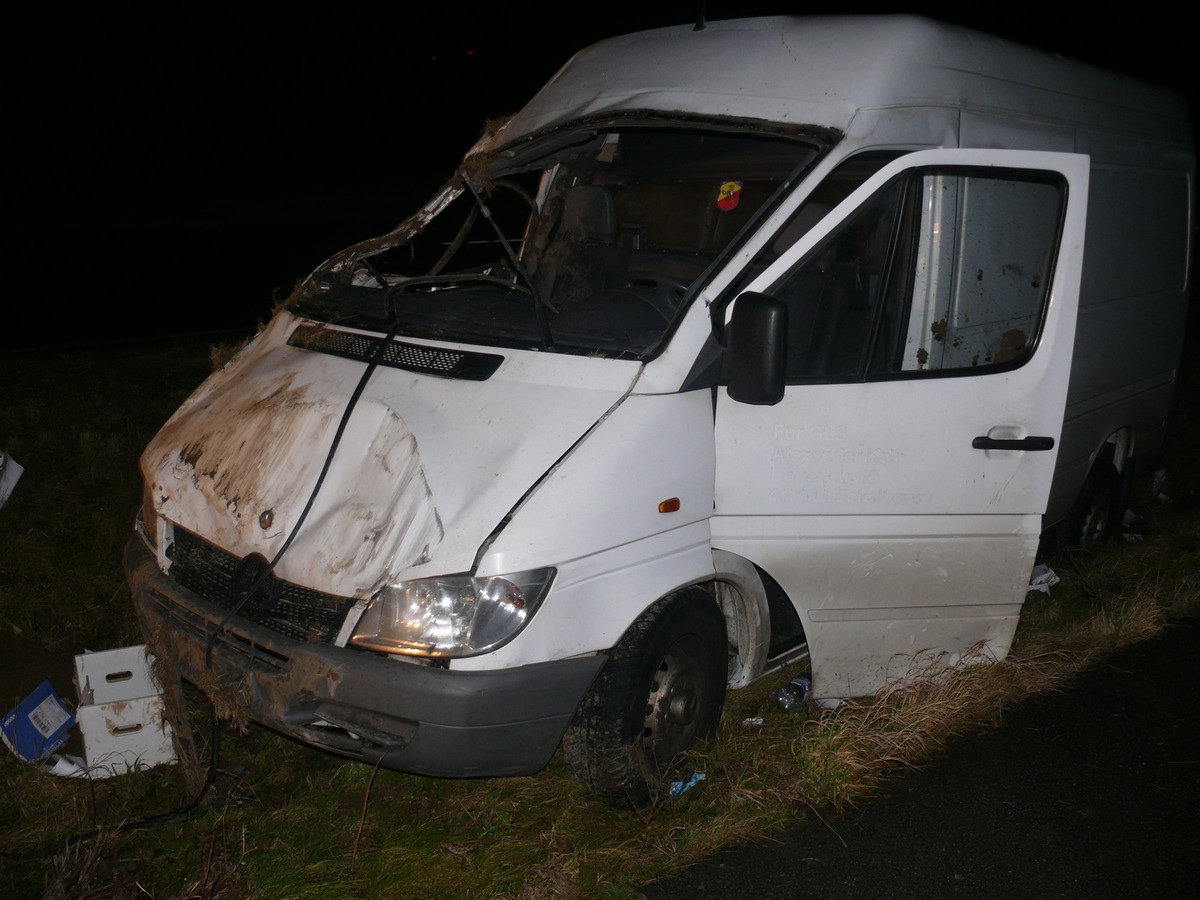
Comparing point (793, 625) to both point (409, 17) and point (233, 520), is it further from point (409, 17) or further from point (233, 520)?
point (409, 17)

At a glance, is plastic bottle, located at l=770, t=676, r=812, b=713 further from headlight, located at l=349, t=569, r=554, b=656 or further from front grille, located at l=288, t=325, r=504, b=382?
front grille, located at l=288, t=325, r=504, b=382

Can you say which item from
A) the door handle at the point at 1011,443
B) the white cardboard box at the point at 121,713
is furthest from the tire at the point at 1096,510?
the white cardboard box at the point at 121,713

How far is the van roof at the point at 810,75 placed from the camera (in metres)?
3.81

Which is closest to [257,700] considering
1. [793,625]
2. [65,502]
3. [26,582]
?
[793,625]

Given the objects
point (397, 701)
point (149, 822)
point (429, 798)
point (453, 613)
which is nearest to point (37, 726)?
point (149, 822)

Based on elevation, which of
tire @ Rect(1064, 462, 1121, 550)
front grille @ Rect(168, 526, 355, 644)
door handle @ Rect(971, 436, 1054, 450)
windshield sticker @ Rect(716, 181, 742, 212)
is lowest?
tire @ Rect(1064, 462, 1121, 550)

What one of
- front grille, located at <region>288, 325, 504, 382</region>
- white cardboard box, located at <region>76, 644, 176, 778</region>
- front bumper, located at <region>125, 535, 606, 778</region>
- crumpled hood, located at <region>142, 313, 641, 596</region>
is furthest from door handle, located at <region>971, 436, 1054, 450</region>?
white cardboard box, located at <region>76, 644, 176, 778</region>

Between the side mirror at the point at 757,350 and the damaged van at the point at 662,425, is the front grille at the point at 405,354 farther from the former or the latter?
the side mirror at the point at 757,350

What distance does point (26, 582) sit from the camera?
5.07 m

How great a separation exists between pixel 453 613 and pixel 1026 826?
6.90 ft

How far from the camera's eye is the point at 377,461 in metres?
3.38

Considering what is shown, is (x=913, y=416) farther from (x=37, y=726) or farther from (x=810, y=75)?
(x=37, y=726)

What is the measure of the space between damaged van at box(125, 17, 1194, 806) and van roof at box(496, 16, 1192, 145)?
0.02 m

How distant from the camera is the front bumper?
120 inches
